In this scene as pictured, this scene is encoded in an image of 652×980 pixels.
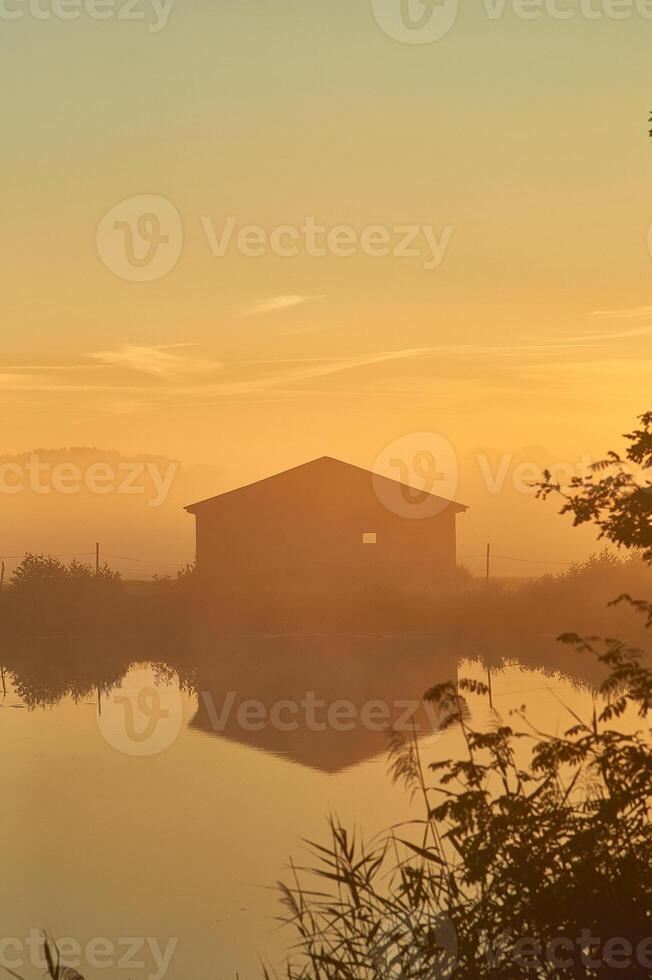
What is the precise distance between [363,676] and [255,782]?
1350 centimetres

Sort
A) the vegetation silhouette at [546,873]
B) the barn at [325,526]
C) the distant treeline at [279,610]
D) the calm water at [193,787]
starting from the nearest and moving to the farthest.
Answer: the vegetation silhouette at [546,873] < the calm water at [193,787] < the distant treeline at [279,610] < the barn at [325,526]

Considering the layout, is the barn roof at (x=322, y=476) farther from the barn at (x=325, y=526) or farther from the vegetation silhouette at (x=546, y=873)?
the vegetation silhouette at (x=546, y=873)

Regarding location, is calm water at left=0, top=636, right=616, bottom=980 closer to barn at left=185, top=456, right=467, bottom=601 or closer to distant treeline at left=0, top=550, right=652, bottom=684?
distant treeline at left=0, top=550, right=652, bottom=684

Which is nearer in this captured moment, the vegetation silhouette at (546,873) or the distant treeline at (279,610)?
the vegetation silhouette at (546,873)

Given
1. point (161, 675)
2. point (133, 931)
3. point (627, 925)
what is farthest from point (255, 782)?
point (161, 675)

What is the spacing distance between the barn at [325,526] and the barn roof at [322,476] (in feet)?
0.12

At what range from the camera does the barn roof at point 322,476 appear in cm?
4834

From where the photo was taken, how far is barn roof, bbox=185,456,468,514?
48344 mm

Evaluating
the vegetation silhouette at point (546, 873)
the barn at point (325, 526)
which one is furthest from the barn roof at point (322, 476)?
the vegetation silhouette at point (546, 873)

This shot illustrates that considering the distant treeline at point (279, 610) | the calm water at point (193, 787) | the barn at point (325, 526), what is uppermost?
the barn at point (325, 526)

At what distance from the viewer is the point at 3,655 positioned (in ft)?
133

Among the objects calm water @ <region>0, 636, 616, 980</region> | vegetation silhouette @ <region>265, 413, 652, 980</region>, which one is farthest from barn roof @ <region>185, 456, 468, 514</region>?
vegetation silhouette @ <region>265, 413, 652, 980</region>

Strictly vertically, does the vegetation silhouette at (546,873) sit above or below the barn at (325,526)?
below

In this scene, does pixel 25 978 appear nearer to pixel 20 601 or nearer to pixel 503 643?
pixel 503 643
